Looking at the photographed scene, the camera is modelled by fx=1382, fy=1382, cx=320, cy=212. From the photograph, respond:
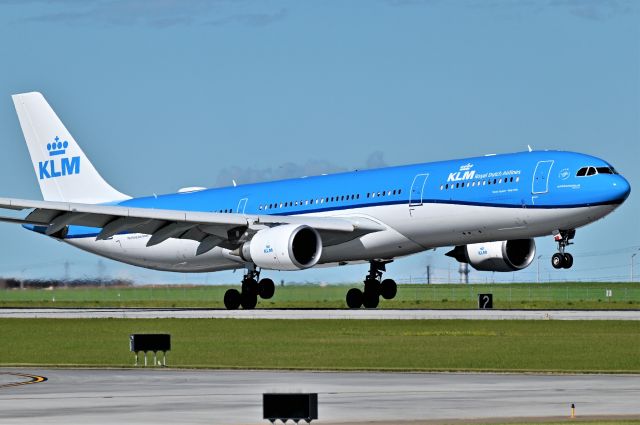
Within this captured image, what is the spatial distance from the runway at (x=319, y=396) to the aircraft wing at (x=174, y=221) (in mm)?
28871

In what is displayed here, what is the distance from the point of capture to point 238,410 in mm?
23219

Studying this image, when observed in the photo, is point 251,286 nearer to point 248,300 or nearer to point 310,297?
point 248,300

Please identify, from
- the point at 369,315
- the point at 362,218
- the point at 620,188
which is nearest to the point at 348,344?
the point at 369,315

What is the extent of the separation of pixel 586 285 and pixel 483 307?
194ft

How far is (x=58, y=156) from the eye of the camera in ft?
252

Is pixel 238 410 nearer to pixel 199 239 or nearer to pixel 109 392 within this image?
pixel 109 392

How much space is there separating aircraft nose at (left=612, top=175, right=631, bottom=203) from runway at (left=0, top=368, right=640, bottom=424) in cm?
2569

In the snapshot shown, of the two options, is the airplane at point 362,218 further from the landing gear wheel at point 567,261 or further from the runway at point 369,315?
the runway at point 369,315

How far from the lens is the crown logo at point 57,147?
252 ft

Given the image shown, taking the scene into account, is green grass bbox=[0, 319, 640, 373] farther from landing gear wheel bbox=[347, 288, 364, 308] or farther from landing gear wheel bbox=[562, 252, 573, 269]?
landing gear wheel bbox=[347, 288, 364, 308]

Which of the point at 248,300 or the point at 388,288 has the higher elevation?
the point at 388,288

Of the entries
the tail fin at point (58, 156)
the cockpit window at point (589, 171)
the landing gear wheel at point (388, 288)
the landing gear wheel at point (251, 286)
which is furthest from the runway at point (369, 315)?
the tail fin at point (58, 156)

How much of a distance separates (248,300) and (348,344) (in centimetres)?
2279

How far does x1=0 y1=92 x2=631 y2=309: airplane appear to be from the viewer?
55312 millimetres
